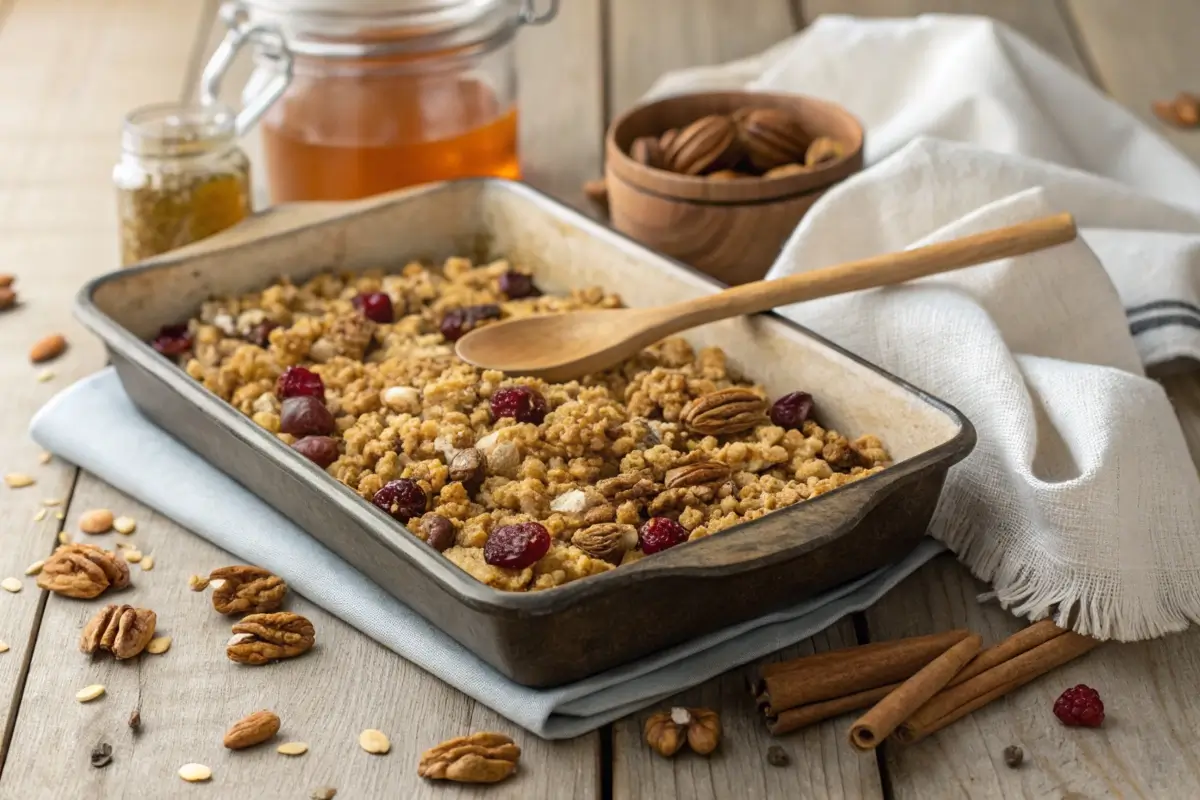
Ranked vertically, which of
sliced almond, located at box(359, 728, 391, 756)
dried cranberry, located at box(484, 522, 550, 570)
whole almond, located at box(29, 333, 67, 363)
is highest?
dried cranberry, located at box(484, 522, 550, 570)

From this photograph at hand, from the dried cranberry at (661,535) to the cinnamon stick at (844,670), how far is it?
0.44 feet

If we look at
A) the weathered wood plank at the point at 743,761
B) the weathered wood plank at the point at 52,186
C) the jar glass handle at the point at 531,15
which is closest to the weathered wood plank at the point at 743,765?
the weathered wood plank at the point at 743,761

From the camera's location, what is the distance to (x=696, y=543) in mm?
1212

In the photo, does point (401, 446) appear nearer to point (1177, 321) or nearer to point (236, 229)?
point (236, 229)

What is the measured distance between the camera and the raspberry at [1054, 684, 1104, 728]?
4.17 ft

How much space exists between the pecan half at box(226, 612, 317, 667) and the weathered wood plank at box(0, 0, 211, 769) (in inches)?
7.6

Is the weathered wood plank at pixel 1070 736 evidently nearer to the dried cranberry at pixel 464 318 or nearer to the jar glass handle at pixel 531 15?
the dried cranberry at pixel 464 318

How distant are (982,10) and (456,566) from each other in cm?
203

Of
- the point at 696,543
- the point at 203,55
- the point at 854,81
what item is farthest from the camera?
the point at 203,55

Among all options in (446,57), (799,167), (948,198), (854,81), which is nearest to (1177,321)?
(948,198)

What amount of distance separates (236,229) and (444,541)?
26.0 inches

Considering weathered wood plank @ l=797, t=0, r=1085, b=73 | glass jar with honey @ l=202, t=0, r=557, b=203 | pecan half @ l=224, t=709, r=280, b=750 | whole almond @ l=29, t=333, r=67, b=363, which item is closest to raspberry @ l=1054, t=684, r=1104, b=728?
pecan half @ l=224, t=709, r=280, b=750

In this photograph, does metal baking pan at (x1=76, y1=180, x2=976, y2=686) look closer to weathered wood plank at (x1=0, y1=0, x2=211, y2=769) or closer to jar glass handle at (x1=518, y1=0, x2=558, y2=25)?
weathered wood plank at (x1=0, y1=0, x2=211, y2=769)

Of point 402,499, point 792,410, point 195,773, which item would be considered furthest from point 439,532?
point 792,410
